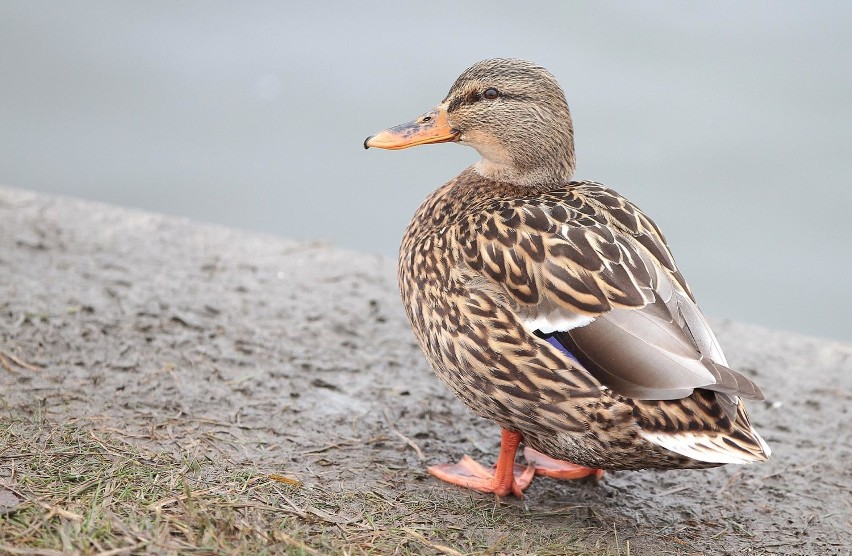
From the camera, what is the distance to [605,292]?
10.1ft

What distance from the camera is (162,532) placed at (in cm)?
267

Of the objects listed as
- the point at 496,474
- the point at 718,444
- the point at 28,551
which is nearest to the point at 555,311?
the point at 718,444

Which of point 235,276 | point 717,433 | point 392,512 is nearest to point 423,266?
point 392,512

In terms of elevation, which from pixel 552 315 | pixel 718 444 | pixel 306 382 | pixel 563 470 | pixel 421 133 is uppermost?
pixel 421 133

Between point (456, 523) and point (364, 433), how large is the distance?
796mm

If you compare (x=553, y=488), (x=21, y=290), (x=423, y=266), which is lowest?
(x=553, y=488)

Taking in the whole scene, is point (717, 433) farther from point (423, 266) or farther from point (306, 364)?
point (306, 364)

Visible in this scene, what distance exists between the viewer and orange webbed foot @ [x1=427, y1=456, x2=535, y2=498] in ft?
11.5

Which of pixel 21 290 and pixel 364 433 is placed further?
pixel 21 290

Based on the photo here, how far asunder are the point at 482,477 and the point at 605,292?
0.92 metres

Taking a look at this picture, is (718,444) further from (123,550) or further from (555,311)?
(123,550)

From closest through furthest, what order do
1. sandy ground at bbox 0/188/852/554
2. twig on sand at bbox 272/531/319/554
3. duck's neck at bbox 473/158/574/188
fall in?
1. twig on sand at bbox 272/531/319/554
2. sandy ground at bbox 0/188/852/554
3. duck's neck at bbox 473/158/574/188

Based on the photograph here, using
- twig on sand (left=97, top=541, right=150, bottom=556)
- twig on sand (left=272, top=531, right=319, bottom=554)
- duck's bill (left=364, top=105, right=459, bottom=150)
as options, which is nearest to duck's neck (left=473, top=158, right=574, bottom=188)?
duck's bill (left=364, top=105, right=459, bottom=150)

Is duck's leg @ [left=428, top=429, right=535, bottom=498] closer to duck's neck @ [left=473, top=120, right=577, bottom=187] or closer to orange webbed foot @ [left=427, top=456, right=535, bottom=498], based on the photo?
orange webbed foot @ [left=427, top=456, right=535, bottom=498]
